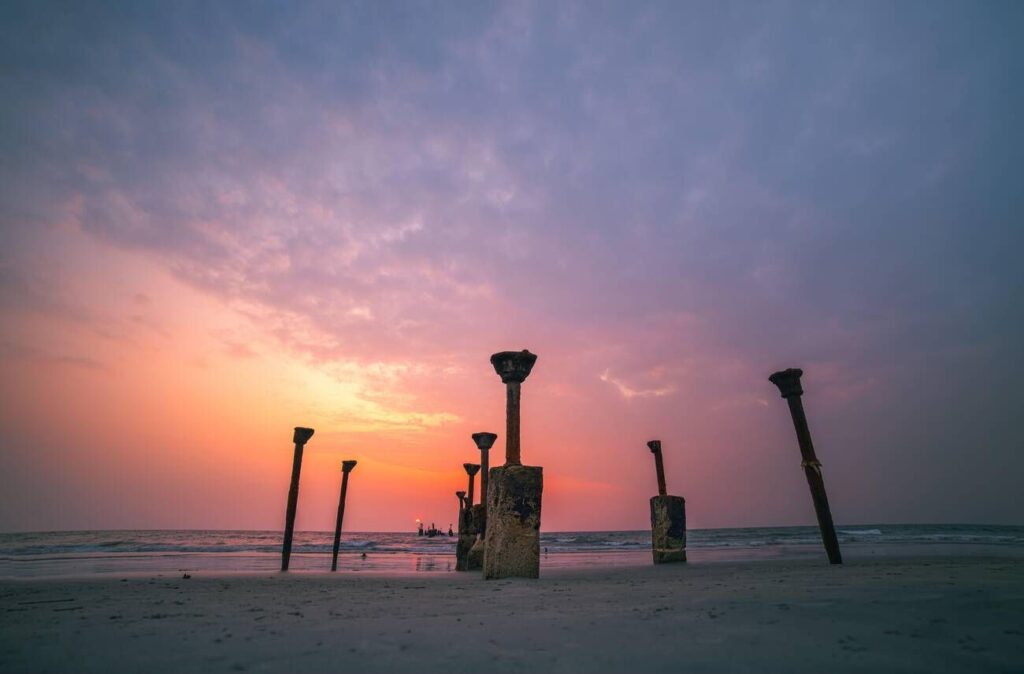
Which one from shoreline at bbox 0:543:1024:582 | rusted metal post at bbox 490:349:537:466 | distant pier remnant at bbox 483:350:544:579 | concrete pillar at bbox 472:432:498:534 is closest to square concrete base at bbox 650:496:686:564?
shoreline at bbox 0:543:1024:582

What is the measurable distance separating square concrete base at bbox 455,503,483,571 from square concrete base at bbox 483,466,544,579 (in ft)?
16.1

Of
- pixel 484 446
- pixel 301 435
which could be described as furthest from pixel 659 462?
pixel 301 435

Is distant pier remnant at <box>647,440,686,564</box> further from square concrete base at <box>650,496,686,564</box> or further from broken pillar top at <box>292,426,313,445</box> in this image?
broken pillar top at <box>292,426,313,445</box>

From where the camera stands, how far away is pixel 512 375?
9164mm

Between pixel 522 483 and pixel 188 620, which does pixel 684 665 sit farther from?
pixel 522 483

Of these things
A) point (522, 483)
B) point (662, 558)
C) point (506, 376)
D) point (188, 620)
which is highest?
point (506, 376)

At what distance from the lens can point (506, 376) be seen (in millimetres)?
9203

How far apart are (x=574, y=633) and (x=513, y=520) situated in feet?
17.6

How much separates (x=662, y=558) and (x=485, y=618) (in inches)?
428

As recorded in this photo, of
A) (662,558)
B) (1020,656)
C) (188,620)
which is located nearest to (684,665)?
(1020,656)

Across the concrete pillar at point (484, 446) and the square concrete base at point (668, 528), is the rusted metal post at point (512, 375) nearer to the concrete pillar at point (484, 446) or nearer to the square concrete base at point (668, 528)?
the concrete pillar at point (484, 446)

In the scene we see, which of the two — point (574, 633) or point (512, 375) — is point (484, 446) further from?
point (574, 633)

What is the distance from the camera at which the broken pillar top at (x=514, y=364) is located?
916 cm

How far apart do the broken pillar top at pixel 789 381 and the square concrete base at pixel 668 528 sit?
18.4 feet
